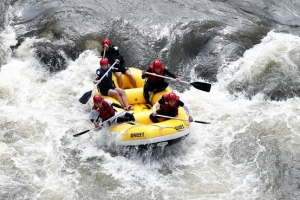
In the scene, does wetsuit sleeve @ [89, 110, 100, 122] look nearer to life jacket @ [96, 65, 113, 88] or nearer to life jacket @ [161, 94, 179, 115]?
life jacket @ [96, 65, 113, 88]

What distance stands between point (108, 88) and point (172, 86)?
219 cm

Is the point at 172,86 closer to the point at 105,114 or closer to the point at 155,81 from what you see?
the point at 155,81

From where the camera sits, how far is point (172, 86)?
34.3 feet

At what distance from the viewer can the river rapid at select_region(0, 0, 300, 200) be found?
24.9 feet

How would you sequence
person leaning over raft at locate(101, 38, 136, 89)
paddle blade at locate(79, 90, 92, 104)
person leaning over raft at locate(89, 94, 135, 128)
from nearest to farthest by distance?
person leaning over raft at locate(89, 94, 135, 128)
paddle blade at locate(79, 90, 92, 104)
person leaning over raft at locate(101, 38, 136, 89)

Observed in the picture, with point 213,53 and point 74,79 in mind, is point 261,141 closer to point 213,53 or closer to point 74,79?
point 213,53

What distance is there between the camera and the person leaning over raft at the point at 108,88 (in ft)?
28.7

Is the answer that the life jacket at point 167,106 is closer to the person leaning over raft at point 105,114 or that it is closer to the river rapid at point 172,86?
the person leaning over raft at point 105,114

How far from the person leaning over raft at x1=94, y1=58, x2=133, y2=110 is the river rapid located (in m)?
0.86

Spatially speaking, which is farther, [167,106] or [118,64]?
[118,64]

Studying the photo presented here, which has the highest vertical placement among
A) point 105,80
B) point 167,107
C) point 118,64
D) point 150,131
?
point 118,64

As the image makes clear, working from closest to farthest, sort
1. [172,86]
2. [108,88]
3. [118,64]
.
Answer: [108,88] < [118,64] < [172,86]

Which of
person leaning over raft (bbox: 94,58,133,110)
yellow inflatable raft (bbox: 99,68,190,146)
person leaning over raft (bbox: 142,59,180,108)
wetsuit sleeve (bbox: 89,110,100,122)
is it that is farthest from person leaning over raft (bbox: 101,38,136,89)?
wetsuit sleeve (bbox: 89,110,100,122)

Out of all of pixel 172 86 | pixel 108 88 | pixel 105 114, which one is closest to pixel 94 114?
pixel 105 114
